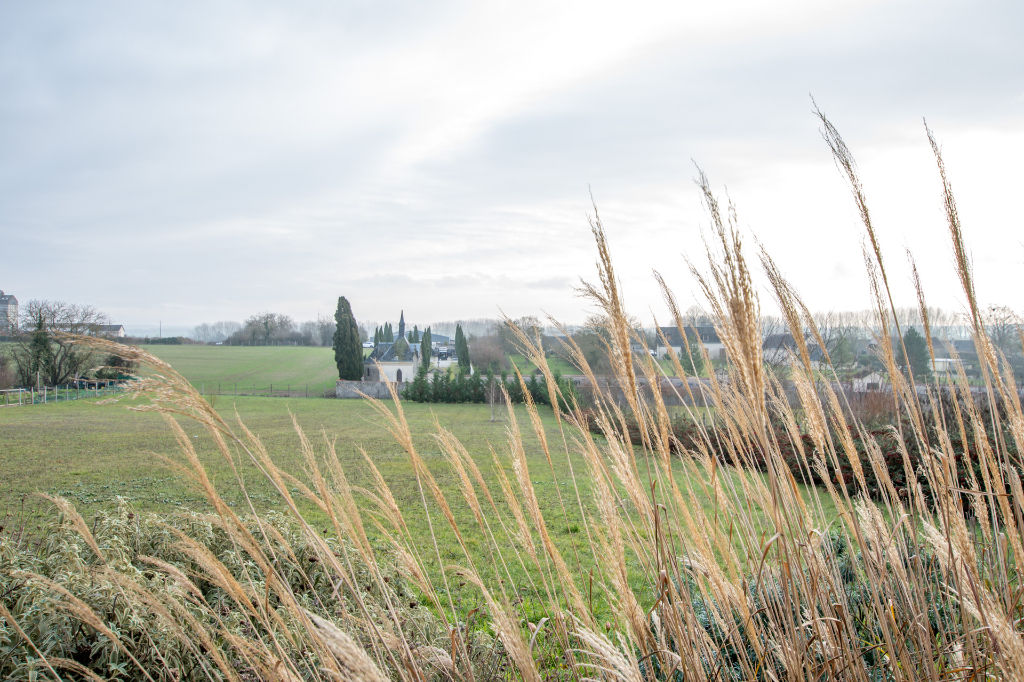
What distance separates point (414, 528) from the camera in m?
6.44

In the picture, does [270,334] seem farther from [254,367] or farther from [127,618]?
[127,618]

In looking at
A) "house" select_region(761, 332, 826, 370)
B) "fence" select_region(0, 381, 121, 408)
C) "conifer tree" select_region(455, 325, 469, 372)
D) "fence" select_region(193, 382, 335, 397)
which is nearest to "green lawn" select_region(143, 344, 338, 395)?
"fence" select_region(193, 382, 335, 397)

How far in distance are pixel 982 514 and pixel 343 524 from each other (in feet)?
6.63

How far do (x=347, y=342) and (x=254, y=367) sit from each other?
16.0 metres

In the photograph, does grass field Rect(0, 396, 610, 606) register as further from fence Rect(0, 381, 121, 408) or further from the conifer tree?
the conifer tree

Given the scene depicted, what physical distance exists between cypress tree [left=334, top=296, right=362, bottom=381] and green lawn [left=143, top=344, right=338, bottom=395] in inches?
81.6

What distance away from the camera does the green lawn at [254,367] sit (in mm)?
34188

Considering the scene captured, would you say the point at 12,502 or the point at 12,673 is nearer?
the point at 12,673

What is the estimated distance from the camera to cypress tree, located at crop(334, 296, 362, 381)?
104ft

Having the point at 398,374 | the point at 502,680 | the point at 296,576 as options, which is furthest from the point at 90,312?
the point at 502,680

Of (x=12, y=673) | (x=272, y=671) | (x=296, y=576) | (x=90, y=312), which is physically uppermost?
(x=90, y=312)

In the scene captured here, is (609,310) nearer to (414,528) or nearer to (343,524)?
(343,524)

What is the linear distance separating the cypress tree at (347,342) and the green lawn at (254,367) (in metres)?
2.07

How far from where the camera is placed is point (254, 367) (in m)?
43.4
